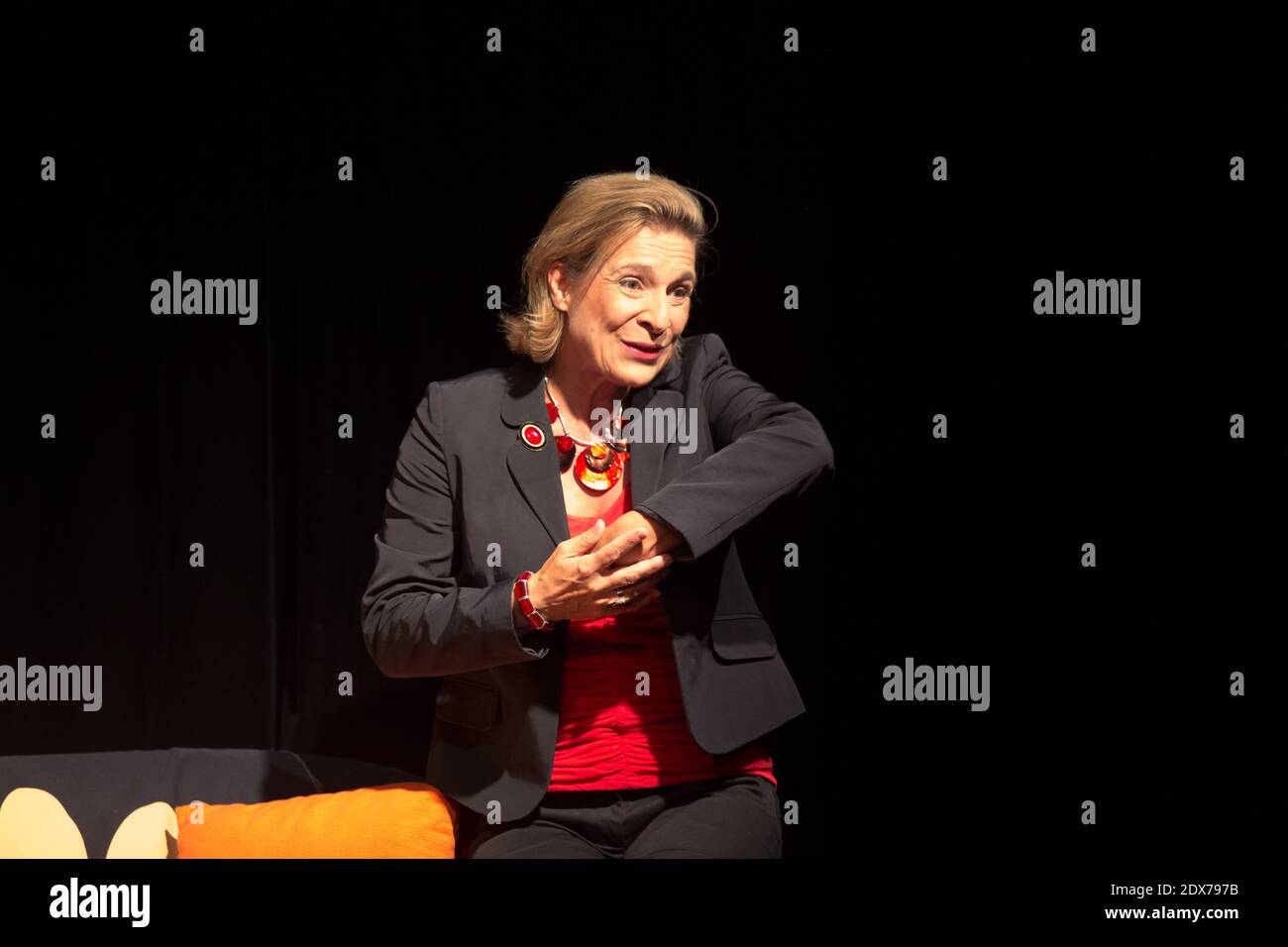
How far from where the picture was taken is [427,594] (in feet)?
7.82

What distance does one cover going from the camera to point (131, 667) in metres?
3.16

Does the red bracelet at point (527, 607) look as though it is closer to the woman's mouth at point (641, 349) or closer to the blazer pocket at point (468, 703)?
the blazer pocket at point (468, 703)

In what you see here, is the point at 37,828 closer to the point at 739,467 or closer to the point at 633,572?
the point at 633,572

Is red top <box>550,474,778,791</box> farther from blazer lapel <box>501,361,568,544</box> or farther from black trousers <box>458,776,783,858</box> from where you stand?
blazer lapel <box>501,361,568,544</box>

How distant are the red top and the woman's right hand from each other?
0.13 m

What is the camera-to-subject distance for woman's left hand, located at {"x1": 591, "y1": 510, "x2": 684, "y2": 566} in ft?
7.30

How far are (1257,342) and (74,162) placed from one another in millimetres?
2883

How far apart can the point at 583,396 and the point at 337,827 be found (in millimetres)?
970

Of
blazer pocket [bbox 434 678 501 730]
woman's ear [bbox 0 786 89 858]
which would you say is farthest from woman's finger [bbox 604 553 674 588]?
woman's ear [bbox 0 786 89 858]

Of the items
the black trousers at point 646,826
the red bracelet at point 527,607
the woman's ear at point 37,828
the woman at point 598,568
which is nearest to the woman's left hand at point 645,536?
the woman at point 598,568

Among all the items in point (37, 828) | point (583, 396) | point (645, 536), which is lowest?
point (37, 828)

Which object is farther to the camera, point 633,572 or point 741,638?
point 741,638

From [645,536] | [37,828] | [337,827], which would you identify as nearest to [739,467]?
[645,536]

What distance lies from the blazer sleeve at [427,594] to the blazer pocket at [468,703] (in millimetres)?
66
